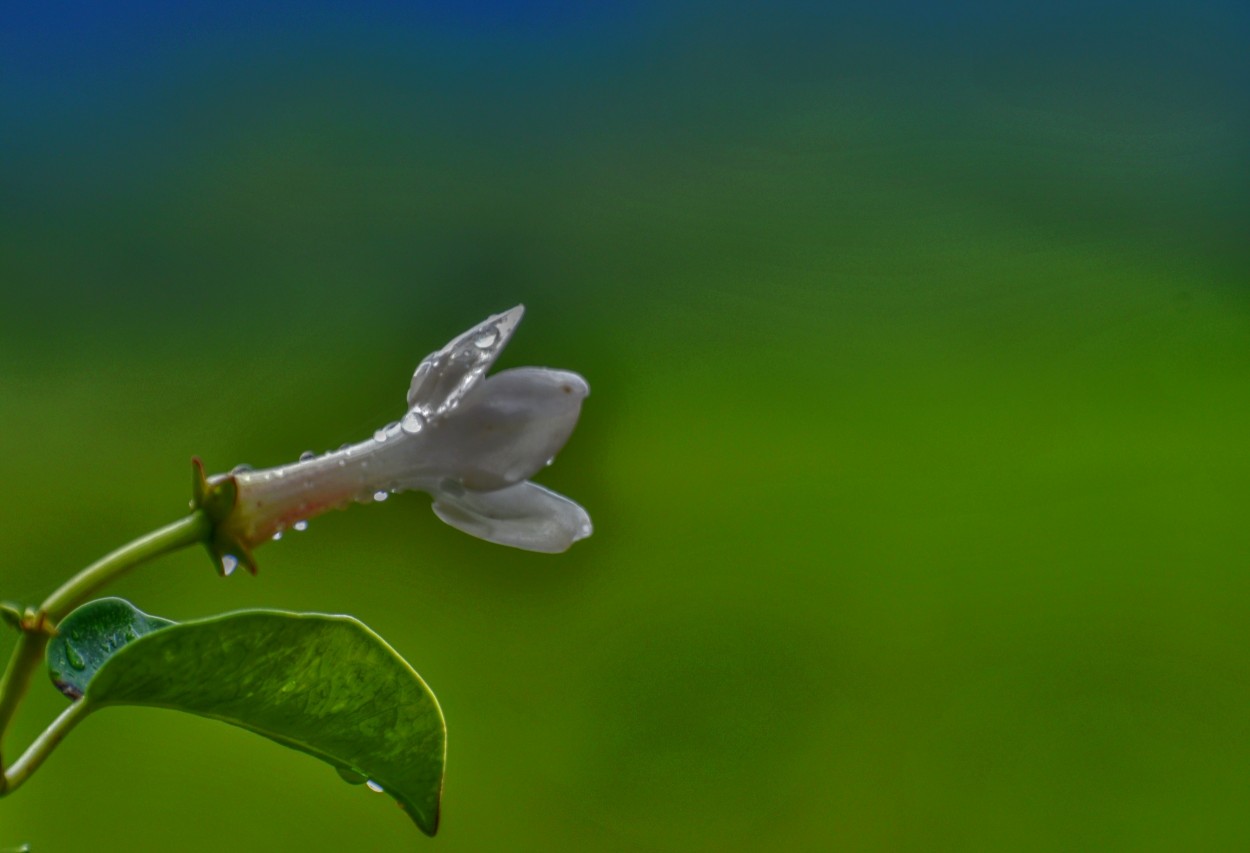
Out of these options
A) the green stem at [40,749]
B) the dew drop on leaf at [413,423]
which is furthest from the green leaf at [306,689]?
the dew drop on leaf at [413,423]

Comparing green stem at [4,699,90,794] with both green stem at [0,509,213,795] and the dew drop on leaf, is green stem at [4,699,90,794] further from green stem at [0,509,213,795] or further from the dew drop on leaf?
the dew drop on leaf

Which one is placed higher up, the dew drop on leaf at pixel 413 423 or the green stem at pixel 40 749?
the dew drop on leaf at pixel 413 423

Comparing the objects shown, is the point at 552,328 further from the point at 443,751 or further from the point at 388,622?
the point at 443,751

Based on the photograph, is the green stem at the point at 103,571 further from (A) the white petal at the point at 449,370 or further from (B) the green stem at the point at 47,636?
(A) the white petal at the point at 449,370

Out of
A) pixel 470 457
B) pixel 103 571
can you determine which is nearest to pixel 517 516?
pixel 470 457

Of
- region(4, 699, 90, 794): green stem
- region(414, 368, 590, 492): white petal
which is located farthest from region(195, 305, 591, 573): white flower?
region(4, 699, 90, 794): green stem

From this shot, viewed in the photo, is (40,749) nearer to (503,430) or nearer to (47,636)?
(47,636)
